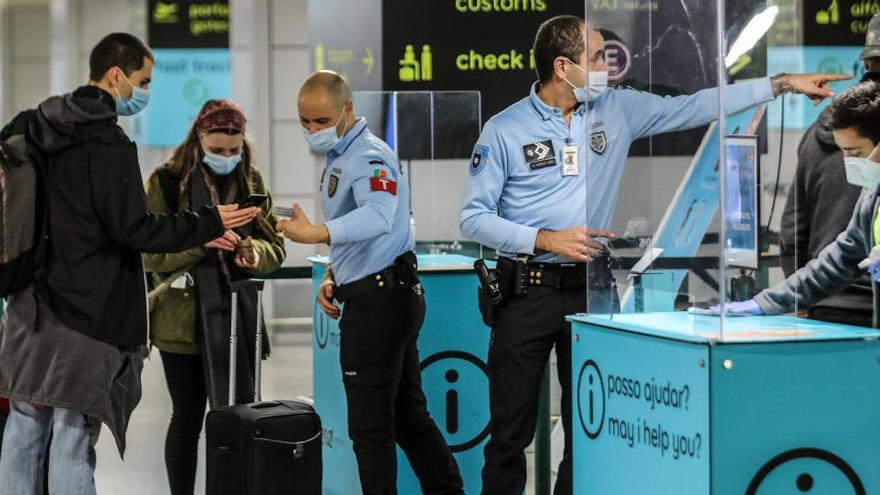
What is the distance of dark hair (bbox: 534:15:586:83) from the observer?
147 inches

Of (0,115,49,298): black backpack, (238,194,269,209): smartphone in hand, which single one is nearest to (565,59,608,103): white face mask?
(238,194,269,209): smartphone in hand

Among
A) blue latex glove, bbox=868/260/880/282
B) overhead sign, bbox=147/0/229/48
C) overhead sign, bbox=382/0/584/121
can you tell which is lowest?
blue latex glove, bbox=868/260/880/282

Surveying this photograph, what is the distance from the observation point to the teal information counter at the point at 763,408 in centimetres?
264

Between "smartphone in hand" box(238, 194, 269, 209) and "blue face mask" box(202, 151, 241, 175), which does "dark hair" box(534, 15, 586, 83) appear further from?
"blue face mask" box(202, 151, 241, 175)

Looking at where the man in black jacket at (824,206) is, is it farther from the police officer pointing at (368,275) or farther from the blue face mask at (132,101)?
the blue face mask at (132,101)

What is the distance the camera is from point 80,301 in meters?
3.52

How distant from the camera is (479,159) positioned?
151 inches

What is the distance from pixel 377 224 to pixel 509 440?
77cm

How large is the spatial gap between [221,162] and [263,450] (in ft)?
3.66

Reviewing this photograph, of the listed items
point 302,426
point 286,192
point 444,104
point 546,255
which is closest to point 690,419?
point 546,255

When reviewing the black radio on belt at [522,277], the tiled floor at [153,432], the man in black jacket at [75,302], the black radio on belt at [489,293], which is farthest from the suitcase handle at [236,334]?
the black radio on belt at [522,277]

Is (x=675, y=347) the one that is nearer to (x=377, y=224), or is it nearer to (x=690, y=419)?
(x=690, y=419)

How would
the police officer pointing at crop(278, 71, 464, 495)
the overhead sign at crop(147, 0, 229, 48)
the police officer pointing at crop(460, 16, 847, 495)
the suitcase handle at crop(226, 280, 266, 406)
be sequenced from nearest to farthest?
1. the police officer pointing at crop(460, 16, 847, 495)
2. the police officer pointing at crop(278, 71, 464, 495)
3. the suitcase handle at crop(226, 280, 266, 406)
4. the overhead sign at crop(147, 0, 229, 48)

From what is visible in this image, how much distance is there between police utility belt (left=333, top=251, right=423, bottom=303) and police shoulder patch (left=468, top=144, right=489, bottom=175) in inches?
17.6
